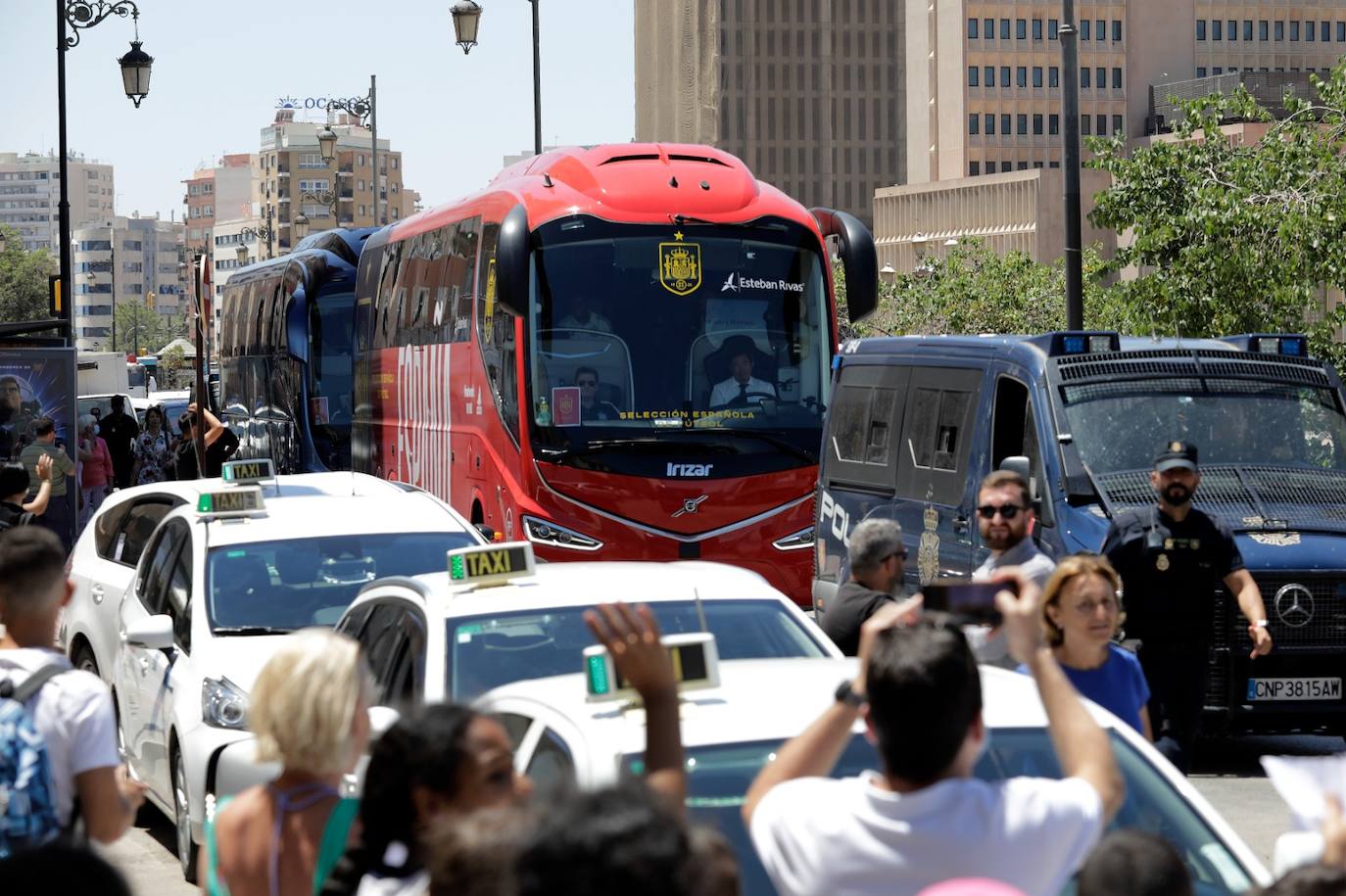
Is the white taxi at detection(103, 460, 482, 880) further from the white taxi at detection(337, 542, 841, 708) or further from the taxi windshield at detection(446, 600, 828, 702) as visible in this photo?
the taxi windshield at detection(446, 600, 828, 702)

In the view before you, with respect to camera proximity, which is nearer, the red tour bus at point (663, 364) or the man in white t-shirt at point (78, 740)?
the man in white t-shirt at point (78, 740)

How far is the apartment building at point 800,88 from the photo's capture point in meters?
161

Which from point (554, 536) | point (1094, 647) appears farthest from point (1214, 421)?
point (554, 536)

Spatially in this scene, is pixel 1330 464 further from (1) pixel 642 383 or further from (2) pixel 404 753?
(2) pixel 404 753

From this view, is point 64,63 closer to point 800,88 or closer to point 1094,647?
point 1094,647

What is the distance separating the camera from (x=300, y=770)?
13.5 ft

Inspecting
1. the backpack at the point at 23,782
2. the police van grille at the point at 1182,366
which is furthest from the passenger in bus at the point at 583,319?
the backpack at the point at 23,782

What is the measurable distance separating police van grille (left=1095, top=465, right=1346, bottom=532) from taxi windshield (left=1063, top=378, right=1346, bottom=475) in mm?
123

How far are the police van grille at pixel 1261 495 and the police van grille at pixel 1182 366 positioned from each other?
625 mm

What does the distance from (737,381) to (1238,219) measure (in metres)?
6.88

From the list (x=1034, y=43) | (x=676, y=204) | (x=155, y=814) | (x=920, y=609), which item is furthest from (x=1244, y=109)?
(x=1034, y=43)

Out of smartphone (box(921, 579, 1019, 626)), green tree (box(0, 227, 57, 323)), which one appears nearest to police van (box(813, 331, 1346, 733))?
smartphone (box(921, 579, 1019, 626))

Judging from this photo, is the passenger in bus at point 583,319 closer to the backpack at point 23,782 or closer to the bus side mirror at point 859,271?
the bus side mirror at point 859,271

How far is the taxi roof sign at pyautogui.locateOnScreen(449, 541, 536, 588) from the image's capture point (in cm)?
678
